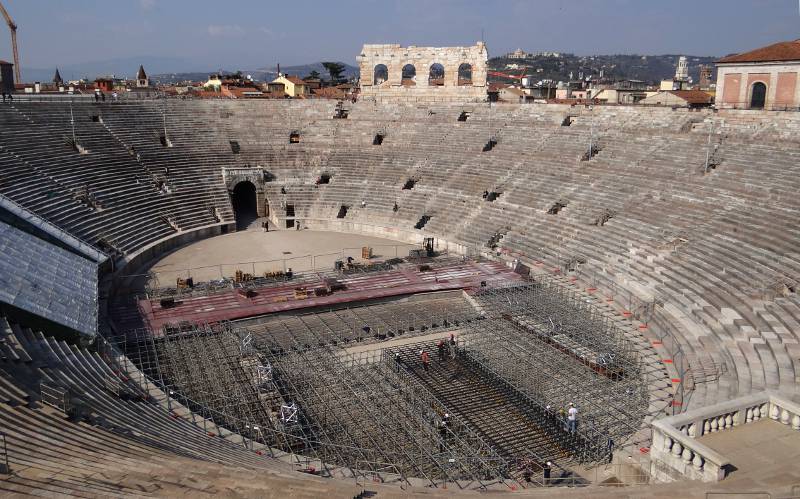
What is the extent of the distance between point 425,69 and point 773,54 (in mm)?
23460

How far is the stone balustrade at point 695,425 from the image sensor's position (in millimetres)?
11164

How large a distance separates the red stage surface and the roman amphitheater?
147 mm

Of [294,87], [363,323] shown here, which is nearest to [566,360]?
[363,323]

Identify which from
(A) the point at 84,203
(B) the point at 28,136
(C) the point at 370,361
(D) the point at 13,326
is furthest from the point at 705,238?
(B) the point at 28,136

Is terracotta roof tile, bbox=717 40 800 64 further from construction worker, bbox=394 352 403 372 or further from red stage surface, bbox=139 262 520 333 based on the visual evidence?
construction worker, bbox=394 352 403 372

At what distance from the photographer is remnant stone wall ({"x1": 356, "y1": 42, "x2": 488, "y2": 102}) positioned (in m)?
48.8

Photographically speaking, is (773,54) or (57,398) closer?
(57,398)

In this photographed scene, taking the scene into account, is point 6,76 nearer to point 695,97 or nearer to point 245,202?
point 245,202

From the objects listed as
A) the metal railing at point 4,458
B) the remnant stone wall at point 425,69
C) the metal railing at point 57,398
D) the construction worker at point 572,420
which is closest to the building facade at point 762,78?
the remnant stone wall at point 425,69

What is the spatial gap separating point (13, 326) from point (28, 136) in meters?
22.0

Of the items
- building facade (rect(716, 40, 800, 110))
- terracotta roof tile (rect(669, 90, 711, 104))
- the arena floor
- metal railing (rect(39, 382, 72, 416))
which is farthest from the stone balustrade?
terracotta roof tile (rect(669, 90, 711, 104))

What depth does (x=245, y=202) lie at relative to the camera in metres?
43.3

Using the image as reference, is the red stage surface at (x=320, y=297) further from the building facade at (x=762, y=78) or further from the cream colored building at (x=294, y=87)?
the cream colored building at (x=294, y=87)

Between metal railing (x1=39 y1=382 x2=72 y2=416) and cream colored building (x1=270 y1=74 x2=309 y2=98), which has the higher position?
cream colored building (x1=270 y1=74 x2=309 y2=98)
